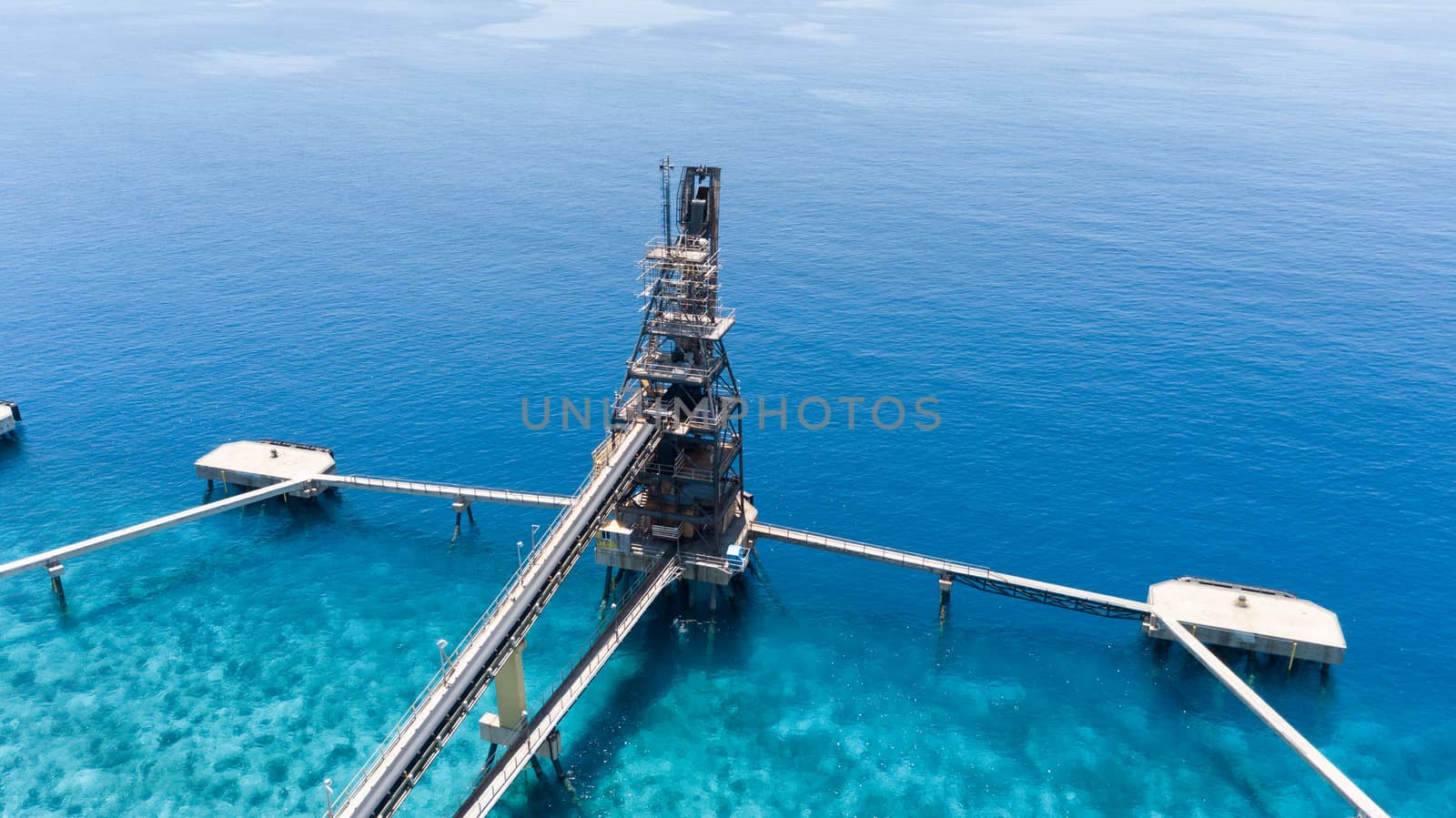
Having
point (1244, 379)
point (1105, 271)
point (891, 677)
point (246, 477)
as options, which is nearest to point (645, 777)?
point (891, 677)

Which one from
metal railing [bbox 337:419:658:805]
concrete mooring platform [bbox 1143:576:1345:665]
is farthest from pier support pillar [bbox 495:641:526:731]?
concrete mooring platform [bbox 1143:576:1345:665]

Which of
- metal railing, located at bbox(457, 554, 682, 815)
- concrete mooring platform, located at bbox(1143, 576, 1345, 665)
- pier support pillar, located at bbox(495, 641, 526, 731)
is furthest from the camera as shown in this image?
concrete mooring platform, located at bbox(1143, 576, 1345, 665)

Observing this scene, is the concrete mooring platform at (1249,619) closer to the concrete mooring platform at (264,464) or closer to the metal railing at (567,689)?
the metal railing at (567,689)

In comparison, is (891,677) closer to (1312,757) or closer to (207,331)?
(1312,757)

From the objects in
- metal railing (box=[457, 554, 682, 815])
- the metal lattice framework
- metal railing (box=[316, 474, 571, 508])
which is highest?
the metal lattice framework

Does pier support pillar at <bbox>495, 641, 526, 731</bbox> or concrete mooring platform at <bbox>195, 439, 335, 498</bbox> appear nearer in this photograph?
pier support pillar at <bbox>495, 641, 526, 731</bbox>

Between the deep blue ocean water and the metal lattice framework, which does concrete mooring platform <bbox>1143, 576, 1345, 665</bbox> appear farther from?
the metal lattice framework

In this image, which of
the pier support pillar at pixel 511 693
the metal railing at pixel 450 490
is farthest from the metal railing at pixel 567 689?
the metal railing at pixel 450 490
